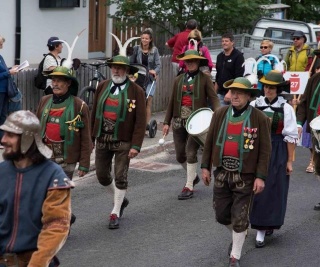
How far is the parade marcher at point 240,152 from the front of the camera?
810 centimetres

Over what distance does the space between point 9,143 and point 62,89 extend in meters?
3.36

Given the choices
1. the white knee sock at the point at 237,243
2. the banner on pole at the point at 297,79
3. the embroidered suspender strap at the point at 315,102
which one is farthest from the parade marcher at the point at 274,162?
the banner on pole at the point at 297,79

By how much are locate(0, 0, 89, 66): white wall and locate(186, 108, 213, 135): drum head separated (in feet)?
29.0

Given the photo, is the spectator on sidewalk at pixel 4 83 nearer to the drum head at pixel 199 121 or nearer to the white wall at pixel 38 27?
the drum head at pixel 199 121

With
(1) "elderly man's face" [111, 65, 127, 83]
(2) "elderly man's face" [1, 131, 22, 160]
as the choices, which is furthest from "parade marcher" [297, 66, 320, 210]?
(2) "elderly man's face" [1, 131, 22, 160]

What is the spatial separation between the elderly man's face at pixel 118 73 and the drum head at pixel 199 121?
1228 mm

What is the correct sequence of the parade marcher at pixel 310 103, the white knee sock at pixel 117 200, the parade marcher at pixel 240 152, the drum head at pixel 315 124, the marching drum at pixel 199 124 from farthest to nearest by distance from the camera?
the parade marcher at pixel 310 103, the marching drum at pixel 199 124, the white knee sock at pixel 117 200, the drum head at pixel 315 124, the parade marcher at pixel 240 152

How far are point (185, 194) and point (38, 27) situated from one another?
385 inches

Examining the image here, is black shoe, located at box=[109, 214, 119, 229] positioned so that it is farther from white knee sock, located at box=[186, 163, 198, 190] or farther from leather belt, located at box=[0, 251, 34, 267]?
leather belt, located at box=[0, 251, 34, 267]

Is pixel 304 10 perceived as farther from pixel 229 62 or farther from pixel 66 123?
pixel 66 123

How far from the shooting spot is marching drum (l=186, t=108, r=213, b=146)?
10.2 m

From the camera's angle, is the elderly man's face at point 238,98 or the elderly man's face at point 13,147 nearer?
the elderly man's face at point 13,147

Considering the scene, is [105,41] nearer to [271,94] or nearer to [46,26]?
[46,26]

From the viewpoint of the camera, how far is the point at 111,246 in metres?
8.95
